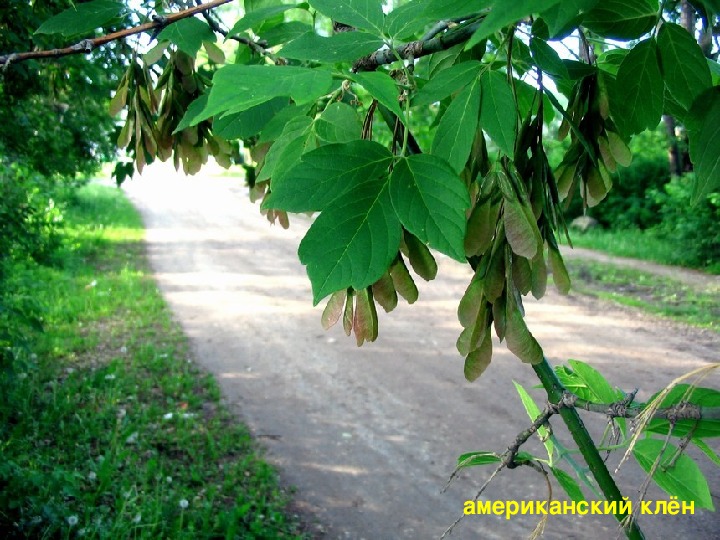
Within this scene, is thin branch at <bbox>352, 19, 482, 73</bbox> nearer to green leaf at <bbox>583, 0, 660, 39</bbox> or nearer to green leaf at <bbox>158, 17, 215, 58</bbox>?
green leaf at <bbox>583, 0, 660, 39</bbox>

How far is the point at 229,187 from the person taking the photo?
93.0 feet

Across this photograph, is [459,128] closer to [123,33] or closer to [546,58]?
[546,58]

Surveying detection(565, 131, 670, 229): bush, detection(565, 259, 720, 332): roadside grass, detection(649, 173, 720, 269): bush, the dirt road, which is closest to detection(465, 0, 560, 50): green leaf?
the dirt road

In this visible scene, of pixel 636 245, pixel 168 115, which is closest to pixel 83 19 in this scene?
pixel 168 115

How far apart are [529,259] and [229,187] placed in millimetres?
28287

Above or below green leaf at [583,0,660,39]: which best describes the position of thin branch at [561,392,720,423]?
below

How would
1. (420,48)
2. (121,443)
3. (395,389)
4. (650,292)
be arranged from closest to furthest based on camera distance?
(420,48) < (121,443) < (395,389) < (650,292)

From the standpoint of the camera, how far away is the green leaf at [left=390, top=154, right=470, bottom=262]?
2.40 ft

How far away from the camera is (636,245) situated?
13.9 meters

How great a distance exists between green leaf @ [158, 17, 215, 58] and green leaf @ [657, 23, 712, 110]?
30.6 inches

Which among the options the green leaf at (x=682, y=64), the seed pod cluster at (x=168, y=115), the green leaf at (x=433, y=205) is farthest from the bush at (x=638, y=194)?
the green leaf at (x=433, y=205)

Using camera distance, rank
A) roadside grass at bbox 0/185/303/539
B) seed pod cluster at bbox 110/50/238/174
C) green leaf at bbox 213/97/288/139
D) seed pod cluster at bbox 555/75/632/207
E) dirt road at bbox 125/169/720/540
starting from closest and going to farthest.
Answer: seed pod cluster at bbox 555/75/632/207 → green leaf at bbox 213/97/288/139 → seed pod cluster at bbox 110/50/238/174 → roadside grass at bbox 0/185/303/539 → dirt road at bbox 125/169/720/540

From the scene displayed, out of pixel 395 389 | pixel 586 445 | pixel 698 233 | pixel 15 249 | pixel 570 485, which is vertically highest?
pixel 586 445

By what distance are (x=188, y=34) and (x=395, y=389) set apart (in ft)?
18.8
